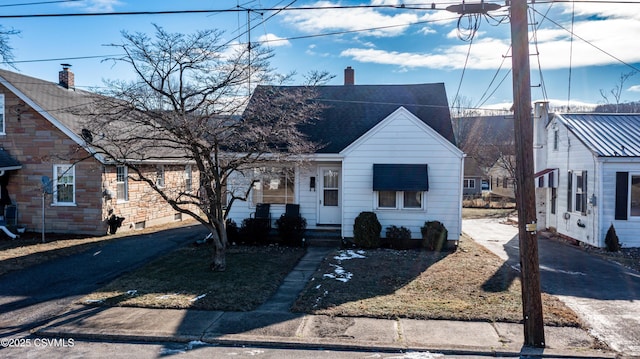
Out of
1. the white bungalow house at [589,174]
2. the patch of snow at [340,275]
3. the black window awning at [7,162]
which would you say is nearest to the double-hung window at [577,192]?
the white bungalow house at [589,174]

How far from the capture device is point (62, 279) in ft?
32.8

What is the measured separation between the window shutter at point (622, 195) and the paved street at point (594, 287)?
Result: 5.66 ft

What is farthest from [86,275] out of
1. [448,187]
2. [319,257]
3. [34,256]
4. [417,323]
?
[448,187]

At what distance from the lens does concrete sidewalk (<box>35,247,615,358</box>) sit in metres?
6.27

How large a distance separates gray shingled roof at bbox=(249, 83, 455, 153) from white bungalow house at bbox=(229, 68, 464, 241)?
0.21 m

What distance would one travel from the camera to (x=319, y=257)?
12516 mm

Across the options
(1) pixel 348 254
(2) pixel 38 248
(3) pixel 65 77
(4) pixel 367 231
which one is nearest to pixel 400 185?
(4) pixel 367 231

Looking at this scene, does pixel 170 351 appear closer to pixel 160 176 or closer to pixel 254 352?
pixel 254 352

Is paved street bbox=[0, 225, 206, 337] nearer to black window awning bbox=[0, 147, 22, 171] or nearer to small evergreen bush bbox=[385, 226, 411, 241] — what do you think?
black window awning bbox=[0, 147, 22, 171]

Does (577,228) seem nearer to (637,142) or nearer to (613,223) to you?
(613,223)

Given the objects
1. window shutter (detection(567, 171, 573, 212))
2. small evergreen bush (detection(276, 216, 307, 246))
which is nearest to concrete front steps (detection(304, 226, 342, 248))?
small evergreen bush (detection(276, 216, 307, 246))

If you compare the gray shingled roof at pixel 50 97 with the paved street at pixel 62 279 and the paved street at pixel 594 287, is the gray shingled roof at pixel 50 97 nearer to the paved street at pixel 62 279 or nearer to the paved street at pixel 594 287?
the paved street at pixel 62 279

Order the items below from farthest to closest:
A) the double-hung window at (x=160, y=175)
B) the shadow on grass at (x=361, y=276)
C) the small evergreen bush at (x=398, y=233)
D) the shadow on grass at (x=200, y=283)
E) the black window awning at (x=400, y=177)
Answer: the double-hung window at (x=160, y=175), the small evergreen bush at (x=398, y=233), the black window awning at (x=400, y=177), the shadow on grass at (x=361, y=276), the shadow on grass at (x=200, y=283)

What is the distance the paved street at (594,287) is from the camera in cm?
692
